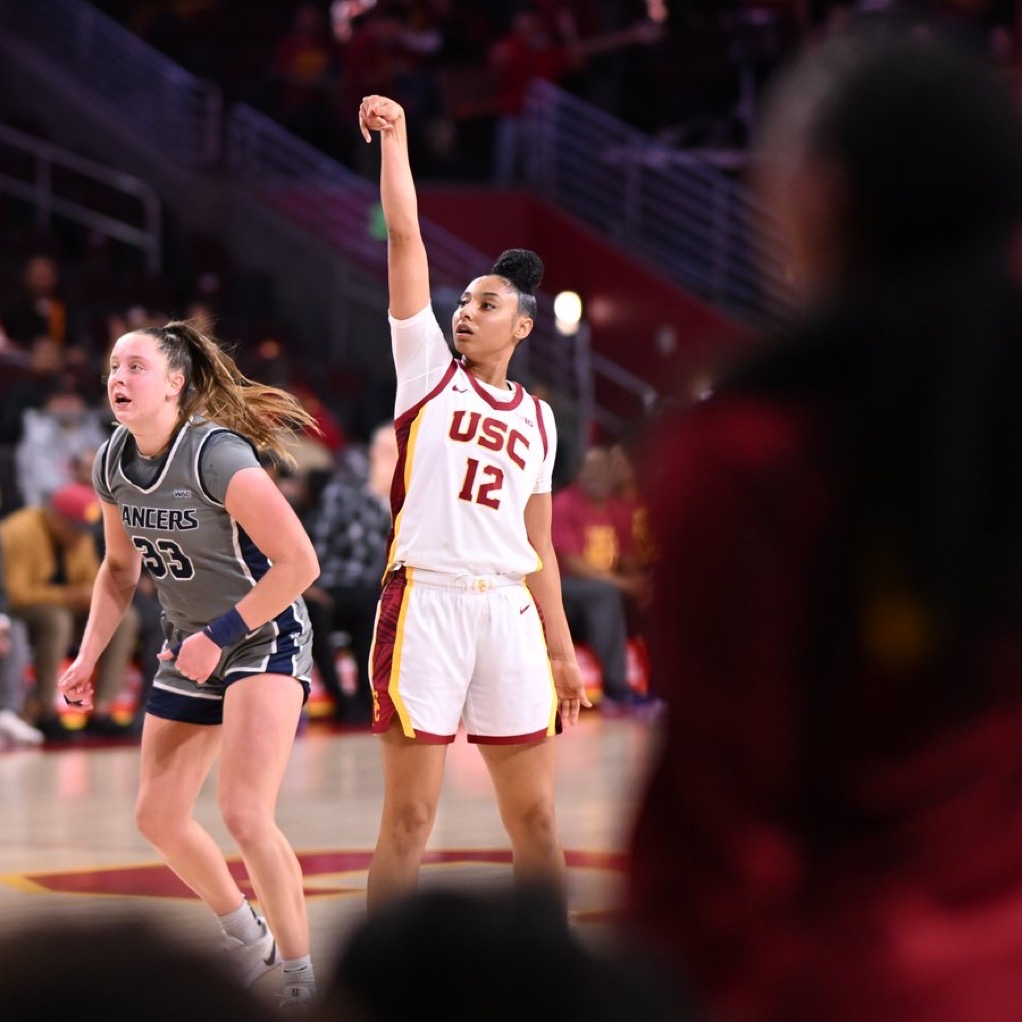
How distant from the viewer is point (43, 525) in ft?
39.5

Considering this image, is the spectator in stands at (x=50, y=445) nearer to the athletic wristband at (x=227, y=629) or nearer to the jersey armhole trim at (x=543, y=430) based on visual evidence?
the jersey armhole trim at (x=543, y=430)

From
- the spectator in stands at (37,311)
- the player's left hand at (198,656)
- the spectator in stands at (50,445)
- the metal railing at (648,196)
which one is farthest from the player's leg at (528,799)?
the metal railing at (648,196)

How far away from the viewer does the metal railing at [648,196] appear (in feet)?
59.4

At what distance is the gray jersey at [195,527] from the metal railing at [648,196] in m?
13.0

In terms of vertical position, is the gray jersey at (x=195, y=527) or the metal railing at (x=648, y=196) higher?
the metal railing at (x=648, y=196)

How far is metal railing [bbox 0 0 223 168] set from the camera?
18.6m

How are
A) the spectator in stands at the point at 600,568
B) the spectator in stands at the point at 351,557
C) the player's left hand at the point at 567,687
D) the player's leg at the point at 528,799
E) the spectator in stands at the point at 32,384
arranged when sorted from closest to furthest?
the player's leg at the point at 528,799 → the player's left hand at the point at 567,687 → the spectator in stands at the point at 351,557 → the spectator in stands at the point at 32,384 → the spectator in stands at the point at 600,568

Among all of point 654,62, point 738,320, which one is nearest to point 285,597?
point 738,320

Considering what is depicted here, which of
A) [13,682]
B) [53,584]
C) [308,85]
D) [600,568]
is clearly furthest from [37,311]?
[308,85]

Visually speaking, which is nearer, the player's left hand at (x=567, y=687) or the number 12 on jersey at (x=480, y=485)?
the number 12 on jersey at (x=480, y=485)

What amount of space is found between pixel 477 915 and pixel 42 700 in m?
11.4

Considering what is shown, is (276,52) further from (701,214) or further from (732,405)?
(732,405)

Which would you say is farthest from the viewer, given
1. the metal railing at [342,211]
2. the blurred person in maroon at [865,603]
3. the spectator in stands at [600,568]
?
the metal railing at [342,211]

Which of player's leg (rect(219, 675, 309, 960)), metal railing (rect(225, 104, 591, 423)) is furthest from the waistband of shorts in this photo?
metal railing (rect(225, 104, 591, 423))
